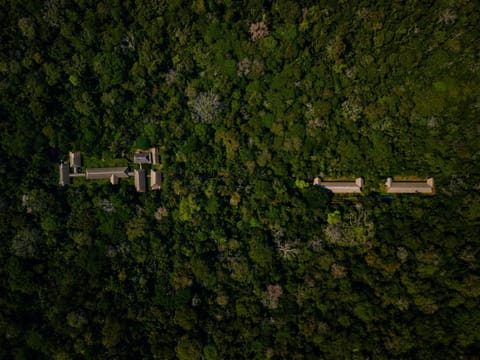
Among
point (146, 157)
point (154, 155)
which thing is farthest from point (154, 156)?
point (146, 157)

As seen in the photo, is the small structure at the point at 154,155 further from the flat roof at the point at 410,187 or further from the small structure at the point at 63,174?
the flat roof at the point at 410,187

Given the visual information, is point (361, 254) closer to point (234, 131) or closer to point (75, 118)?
point (234, 131)

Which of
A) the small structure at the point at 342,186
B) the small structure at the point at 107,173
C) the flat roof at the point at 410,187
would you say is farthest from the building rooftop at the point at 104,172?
the flat roof at the point at 410,187

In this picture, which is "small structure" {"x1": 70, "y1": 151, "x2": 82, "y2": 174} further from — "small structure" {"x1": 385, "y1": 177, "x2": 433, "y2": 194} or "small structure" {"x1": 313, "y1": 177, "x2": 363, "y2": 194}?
"small structure" {"x1": 385, "y1": 177, "x2": 433, "y2": 194}

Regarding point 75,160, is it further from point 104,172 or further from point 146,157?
point 146,157

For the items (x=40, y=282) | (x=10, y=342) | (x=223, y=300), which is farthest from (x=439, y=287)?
(x=10, y=342)

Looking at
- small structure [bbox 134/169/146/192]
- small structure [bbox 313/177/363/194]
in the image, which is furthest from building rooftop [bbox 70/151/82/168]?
small structure [bbox 313/177/363/194]
